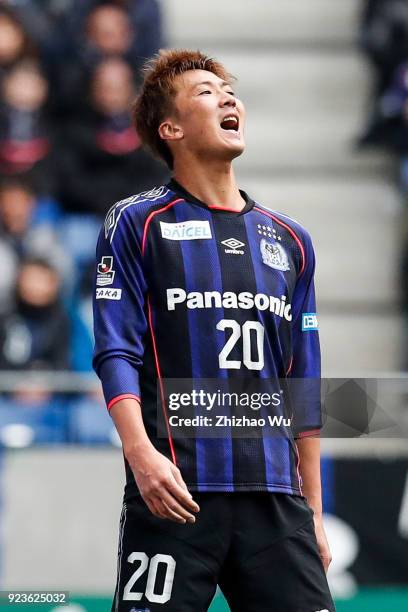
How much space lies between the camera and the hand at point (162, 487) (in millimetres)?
3547

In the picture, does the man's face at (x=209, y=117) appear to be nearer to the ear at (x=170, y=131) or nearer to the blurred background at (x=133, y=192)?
the ear at (x=170, y=131)

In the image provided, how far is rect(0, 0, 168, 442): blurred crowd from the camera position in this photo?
8750mm

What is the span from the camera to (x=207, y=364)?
3.87m

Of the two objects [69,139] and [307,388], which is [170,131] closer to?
[307,388]

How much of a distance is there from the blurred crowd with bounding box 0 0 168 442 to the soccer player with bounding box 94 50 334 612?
4.51 meters

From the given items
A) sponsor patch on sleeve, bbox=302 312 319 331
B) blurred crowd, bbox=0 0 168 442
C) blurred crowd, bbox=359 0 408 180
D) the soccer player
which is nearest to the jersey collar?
the soccer player

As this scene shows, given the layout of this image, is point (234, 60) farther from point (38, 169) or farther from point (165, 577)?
point (165, 577)

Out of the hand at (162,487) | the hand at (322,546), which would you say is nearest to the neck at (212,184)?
the hand at (162,487)

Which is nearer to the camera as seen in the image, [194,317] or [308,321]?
[194,317]

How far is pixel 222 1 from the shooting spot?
1114 cm

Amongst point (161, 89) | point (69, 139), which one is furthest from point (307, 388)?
point (69, 139)

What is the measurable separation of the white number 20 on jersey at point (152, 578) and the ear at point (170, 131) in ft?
4.19

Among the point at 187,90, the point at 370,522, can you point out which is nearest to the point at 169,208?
the point at 187,90

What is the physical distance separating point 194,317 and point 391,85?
6383 millimetres
